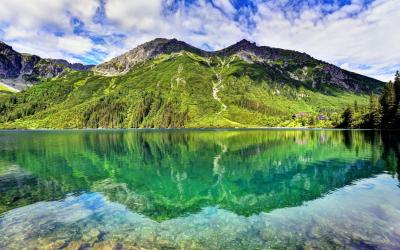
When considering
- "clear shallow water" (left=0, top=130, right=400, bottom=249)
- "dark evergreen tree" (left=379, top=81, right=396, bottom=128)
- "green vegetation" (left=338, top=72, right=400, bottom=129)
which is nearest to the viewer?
"clear shallow water" (left=0, top=130, right=400, bottom=249)

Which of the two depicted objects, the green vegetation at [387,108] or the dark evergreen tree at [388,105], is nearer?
the green vegetation at [387,108]

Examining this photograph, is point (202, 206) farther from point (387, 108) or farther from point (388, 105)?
point (387, 108)

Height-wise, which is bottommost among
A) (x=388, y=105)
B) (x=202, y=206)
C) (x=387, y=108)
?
(x=202, y=206)

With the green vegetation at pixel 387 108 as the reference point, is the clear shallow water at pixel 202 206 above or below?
below

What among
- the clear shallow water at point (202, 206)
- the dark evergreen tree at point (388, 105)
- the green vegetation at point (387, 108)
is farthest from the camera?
the dark evergreen tree at point (388, 105)

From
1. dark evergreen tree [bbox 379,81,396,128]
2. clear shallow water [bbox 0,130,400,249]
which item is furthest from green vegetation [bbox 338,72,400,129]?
clear shallow water [bbox 0,130,400,249]

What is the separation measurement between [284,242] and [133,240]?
11.5 meters

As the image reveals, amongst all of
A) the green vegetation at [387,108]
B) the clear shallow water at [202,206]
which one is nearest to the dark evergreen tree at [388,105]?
the green vegetation at [387,108]

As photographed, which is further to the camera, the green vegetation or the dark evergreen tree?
the dark evergreen tree

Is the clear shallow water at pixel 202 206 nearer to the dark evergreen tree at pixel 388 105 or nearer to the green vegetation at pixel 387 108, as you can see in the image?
the green vegetation at pixel 387 108

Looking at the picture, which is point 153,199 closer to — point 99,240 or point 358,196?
point 99,240

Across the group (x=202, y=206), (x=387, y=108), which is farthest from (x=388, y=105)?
(x=202, y=206)

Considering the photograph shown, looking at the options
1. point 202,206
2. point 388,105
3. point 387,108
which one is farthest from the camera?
point 387,108

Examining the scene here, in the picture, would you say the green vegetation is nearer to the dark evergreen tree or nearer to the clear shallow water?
the dark evergreen tree
